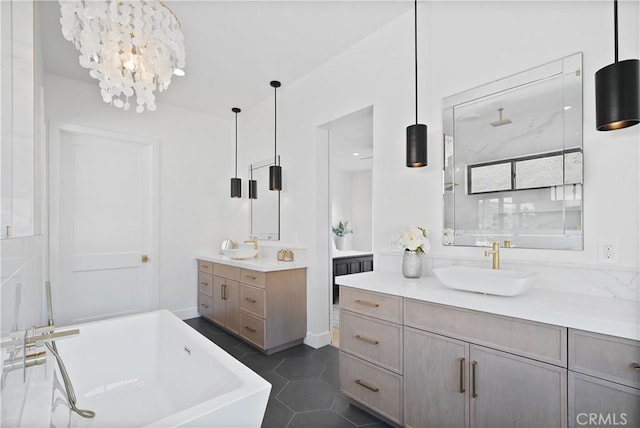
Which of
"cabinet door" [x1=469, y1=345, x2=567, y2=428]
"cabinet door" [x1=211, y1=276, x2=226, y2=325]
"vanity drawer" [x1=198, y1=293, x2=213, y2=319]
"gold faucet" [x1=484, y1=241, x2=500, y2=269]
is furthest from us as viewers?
"vanity drawer" [x1=198, y1=293, x2=213, y2=319]

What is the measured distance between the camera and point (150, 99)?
1953 millimetres

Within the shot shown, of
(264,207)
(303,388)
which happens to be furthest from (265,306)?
(264,207)

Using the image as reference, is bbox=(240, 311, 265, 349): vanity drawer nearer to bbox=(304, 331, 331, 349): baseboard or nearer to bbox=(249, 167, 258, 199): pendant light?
bbox=(304, 331, 331, 349): baseboard

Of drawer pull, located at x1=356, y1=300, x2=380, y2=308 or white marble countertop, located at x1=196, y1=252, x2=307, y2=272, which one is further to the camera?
white marble countertop, located at x1=196, y1=252, x2=307, y2=272

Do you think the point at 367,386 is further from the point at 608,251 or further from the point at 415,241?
the point at 608,251

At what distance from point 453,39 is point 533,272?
162cm

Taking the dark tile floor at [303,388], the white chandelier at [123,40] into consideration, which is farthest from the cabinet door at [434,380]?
the white chandelier at [123,40]

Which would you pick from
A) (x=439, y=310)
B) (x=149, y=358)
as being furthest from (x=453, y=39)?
(x=149, y=358)

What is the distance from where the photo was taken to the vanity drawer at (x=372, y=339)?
6.02 feet

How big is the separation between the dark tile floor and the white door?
1370mm

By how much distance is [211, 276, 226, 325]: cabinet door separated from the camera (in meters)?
3.74

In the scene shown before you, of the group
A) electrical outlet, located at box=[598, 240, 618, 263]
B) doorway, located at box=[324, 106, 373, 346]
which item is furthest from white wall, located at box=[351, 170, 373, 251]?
electrical outlet, located at box=[598, 240, 618, 263]

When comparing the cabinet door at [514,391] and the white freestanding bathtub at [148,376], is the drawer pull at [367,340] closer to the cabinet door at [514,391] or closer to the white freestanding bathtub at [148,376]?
the cabinet door at [514,391]

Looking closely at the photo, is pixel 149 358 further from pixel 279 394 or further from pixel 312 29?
pixel 312 29
